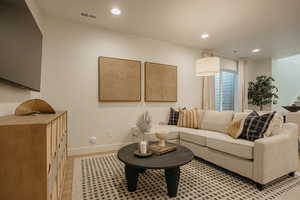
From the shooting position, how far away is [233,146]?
2033 millimetres

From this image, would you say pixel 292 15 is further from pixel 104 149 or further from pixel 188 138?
pixel 104 149

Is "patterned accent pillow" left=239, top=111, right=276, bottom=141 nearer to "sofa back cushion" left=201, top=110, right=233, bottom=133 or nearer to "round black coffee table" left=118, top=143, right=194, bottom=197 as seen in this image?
"sofa back cushion" left=201, top=110, right=233, bottom=133

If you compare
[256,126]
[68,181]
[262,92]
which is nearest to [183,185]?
[256,126]

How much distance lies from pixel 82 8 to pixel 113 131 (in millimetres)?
2316

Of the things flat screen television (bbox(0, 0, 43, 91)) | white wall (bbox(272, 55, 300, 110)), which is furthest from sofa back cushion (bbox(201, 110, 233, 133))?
white wall (bbox(272, 55, 300, 110))

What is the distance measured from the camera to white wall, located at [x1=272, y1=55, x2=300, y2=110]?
561 centimetres

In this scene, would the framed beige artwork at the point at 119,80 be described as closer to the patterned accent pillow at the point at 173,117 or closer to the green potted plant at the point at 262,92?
the patterned accent pillow at the point at 173,117

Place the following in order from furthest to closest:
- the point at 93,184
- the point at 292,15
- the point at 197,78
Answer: the point at 197,78
the point at 292,15
the point at 93,184

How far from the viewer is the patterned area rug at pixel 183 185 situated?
1645mm

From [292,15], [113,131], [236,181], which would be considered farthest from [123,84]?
[292,15]

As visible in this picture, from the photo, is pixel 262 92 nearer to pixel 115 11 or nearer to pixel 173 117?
pixel 173 117

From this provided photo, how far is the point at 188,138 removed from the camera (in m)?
2.81

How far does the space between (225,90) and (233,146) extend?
376 centimetres

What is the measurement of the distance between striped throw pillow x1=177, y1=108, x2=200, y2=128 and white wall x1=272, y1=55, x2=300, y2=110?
4.18 metres
